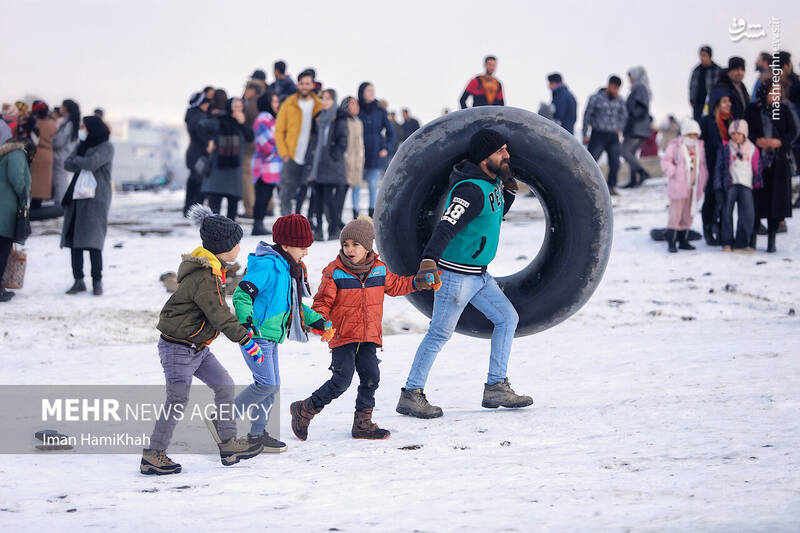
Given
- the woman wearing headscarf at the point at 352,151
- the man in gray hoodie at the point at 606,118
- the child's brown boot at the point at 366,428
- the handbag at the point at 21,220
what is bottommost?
the child's brown boot at the point at 366,428

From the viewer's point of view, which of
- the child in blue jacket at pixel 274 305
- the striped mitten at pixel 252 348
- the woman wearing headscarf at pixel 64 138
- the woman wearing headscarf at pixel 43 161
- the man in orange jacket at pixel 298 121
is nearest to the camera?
the striped mitten at pixel 252 348

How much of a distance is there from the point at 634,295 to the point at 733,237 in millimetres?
2573

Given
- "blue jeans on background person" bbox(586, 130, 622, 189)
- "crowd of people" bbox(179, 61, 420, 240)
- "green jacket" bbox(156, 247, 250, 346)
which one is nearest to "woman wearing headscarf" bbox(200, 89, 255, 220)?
"crowd of people" bbox(179, 61, 420, 240)

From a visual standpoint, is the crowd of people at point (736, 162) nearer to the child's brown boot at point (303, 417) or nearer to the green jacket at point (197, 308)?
the child's brown boot at point (303, 417)

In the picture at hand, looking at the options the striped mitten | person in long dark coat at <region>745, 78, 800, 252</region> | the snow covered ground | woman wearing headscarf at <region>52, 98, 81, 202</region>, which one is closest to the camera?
the snow covered ground

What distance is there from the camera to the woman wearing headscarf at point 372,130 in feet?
42.2

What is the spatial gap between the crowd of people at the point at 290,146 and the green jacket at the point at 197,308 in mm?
7094

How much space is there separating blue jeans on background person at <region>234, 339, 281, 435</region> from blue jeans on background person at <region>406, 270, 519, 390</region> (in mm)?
978

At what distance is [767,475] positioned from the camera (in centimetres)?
418

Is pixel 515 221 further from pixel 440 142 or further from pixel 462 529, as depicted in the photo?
pixel 462 529

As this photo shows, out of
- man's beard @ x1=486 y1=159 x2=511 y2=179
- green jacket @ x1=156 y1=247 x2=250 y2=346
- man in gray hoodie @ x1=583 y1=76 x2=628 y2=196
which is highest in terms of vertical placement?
man in gray hoodie @ x1=583 y1=76 x2=628 y2=196

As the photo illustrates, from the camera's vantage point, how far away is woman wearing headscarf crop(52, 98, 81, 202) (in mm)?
13180

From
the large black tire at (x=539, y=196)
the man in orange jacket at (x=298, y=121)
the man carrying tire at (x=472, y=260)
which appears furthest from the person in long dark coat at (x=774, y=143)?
the man carrying tire at (x=472, y=260)

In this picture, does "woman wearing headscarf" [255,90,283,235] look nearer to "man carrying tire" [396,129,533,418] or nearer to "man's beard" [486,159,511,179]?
"man carrying tire" [396,129,533,418]
